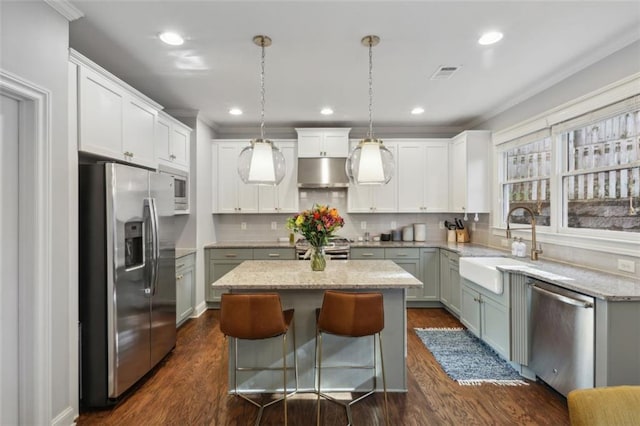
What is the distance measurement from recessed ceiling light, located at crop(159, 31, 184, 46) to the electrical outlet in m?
3.75

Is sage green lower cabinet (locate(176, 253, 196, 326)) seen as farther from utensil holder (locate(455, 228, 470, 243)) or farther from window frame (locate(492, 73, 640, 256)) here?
window frame (locate(492, 73, 640, 256))

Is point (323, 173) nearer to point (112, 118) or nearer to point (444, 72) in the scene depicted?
point (444, 72)

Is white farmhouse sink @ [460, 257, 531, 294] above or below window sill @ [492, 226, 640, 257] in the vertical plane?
below

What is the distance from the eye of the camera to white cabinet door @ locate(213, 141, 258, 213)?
16.3 feet

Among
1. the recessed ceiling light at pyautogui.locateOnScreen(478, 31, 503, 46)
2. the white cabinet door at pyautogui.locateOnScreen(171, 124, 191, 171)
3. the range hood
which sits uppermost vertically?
the recessed ceiling light at pyautogui.locateOnScreen(478, 31, 503, 46)

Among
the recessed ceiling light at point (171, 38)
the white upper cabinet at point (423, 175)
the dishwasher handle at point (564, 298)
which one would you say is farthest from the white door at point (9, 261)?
the white upper cabinet at point (423, 175)

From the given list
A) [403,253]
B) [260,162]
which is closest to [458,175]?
[403,253]

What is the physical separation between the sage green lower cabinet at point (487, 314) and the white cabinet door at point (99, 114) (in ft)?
11.4

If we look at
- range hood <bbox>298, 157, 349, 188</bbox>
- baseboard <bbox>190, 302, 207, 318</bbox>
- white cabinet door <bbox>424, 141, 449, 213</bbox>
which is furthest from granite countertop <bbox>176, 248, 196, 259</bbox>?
white cabinet door <bbox>424, 141, 449, 213</bbox>

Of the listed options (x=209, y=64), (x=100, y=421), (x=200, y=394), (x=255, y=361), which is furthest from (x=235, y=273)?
(x=209, y=64)

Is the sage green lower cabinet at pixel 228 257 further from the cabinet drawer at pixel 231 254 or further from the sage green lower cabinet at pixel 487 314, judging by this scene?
the sage green lower cabinet at pixel 487 314

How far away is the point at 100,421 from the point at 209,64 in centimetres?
288

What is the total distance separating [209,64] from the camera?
293 centimetres

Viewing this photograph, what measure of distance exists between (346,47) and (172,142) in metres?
2.34
